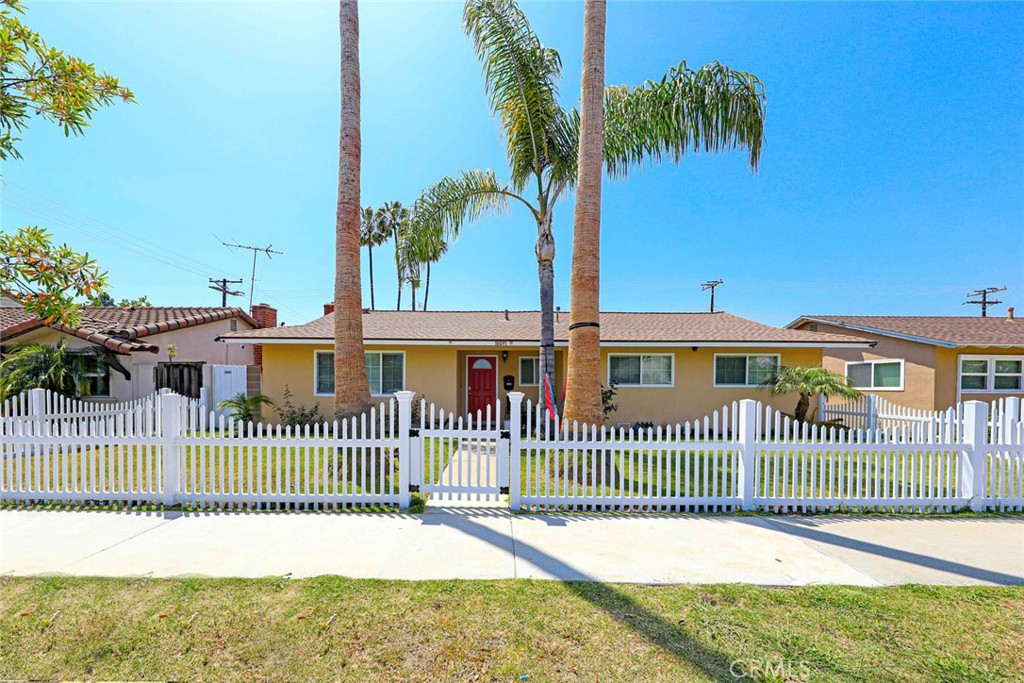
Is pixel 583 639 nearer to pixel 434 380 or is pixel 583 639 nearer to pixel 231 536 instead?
pixel 231 536

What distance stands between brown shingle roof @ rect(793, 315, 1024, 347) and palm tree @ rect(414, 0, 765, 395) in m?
11.1

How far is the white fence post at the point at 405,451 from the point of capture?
17.8 ft

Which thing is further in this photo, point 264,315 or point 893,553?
point 264,315

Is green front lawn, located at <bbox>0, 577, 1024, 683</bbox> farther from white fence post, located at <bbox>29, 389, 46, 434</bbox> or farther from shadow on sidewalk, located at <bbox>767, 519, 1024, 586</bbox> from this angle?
white fence post, located at <bbox>29, 389, 46, 434</bbox>

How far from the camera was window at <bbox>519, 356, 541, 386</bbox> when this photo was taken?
13.3m

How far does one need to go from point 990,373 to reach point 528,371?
14.8m

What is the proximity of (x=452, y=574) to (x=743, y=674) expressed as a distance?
90.8 inches

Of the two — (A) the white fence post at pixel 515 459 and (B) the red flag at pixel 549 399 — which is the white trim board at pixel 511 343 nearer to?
(B) the red flag at pixel 549 399

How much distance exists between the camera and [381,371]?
12.6 meters

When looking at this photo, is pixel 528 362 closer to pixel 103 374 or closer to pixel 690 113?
pixel 690 113

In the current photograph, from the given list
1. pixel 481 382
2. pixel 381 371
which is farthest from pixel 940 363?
pixel 381 371

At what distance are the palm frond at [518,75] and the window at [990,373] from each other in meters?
15.2

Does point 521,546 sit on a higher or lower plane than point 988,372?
lower

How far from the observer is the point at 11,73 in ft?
9.74
